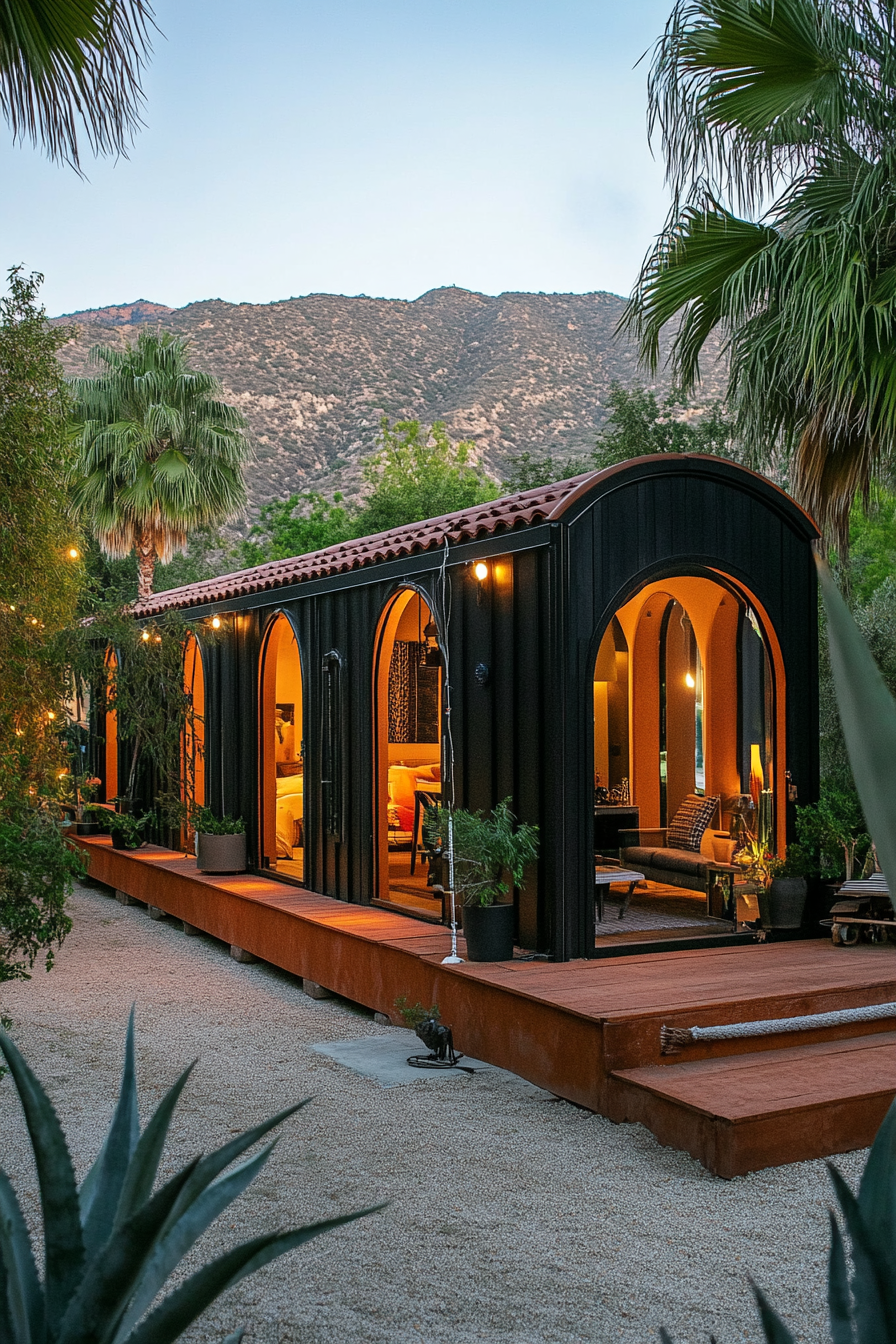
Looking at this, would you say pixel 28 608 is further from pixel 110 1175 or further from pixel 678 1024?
pixel 110 1175

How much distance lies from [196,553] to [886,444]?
27.3 meters

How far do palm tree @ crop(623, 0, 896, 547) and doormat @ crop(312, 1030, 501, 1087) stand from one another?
13.6 feet

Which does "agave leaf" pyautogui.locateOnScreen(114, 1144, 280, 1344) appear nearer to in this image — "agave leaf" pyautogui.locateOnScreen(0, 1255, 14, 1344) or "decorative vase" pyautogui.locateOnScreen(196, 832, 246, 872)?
"agave leaf" pyautogui.locateOnScreen(0, 1255, 14, 1344)

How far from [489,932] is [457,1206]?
7.37 feet

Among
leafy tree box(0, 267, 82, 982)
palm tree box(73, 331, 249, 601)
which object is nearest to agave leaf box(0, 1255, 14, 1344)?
leafy tree box(0, 267, 82, 982)

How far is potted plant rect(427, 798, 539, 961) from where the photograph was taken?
6.11 metres

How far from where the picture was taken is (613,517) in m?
6.52

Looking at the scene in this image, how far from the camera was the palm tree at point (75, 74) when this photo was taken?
3.59 metres

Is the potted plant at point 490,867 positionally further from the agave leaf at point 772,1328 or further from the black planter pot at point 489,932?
the agave leaf at point 772,1328

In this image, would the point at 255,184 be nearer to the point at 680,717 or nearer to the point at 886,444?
the point at 680,717

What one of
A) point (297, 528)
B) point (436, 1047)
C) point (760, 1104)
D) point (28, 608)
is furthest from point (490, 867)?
point (297, 528)

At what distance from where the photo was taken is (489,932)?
624cm

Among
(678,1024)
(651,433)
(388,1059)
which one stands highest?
(651,433)

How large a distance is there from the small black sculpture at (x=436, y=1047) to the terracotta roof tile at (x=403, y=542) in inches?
109
